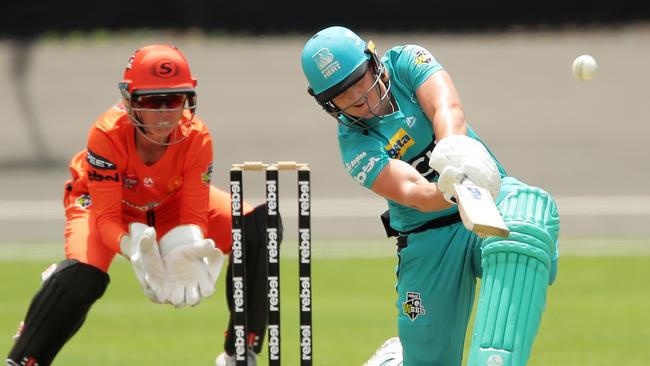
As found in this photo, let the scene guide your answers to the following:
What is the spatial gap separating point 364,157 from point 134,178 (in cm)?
137

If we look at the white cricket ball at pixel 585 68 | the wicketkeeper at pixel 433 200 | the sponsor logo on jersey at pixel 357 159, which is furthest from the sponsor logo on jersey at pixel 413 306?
the white cricket ball at pixel 585 68

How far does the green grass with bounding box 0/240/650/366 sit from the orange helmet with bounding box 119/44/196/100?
1666 millimetres

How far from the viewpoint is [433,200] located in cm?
465

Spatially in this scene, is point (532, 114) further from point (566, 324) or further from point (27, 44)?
point (566, 324)

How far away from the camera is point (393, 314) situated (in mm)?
8000

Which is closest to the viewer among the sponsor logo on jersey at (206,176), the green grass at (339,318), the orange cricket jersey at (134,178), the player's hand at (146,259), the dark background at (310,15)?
the player's hand at (146,259)

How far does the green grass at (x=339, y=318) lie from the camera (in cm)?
679

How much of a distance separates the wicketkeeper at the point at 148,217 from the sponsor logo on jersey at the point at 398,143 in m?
0.89

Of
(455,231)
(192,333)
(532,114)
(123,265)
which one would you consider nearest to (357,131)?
(455,231)

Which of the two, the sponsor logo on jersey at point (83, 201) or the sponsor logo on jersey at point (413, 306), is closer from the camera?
the sponsor logo on jersey at point (413, 306)

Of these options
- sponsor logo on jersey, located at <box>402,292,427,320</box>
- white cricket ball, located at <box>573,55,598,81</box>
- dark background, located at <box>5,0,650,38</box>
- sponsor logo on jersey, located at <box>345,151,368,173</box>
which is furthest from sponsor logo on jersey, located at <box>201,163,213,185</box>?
dark background, located at <box>5,0,650,38</box>

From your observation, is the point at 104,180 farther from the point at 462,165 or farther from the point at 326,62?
the point at 462,165

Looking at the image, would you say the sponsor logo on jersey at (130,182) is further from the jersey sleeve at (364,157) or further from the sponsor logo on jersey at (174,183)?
the jersey sleeve at (364,157)

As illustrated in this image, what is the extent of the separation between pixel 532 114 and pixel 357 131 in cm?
1159
